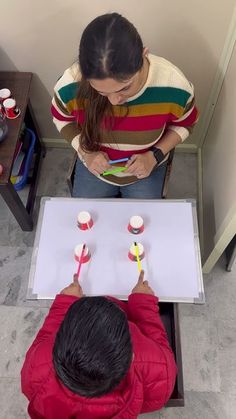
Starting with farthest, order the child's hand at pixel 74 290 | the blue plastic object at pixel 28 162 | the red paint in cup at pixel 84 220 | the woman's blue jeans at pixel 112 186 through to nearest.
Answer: the blue plastic object at pixel 28 162 < the woman's blue jeans at pixel 112 186 < the red paint in cup at pixel 84 220 < the child's hand at pixel 74 290

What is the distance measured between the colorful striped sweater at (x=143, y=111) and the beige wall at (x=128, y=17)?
284mm

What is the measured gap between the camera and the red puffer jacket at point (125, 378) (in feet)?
2.62

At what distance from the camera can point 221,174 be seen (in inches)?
52.6

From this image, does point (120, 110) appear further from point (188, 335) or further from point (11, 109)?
point (188, 335)

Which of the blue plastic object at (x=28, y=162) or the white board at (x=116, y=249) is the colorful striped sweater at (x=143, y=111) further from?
the blue plastic object at (x=28, y=162)

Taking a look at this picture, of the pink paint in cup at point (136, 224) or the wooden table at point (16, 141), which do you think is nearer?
the pink paint in cup at point (136, 224)

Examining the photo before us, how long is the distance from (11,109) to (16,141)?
0.13 m

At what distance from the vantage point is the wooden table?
4.35 ft

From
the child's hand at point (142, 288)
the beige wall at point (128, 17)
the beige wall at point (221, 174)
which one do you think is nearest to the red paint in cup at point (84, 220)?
the child's hand at point (142, 288)

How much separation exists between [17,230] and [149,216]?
0.82m

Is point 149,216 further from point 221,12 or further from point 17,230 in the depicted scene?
point 17,230

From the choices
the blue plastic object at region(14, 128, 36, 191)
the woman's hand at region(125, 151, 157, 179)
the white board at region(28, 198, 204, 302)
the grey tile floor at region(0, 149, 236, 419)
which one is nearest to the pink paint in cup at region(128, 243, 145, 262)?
the white board at region(28, 198, 204, 302)

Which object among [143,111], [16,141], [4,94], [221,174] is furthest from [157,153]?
[4,94]

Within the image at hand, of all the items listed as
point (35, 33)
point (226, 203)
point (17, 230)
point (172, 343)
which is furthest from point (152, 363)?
point (35, 33)
